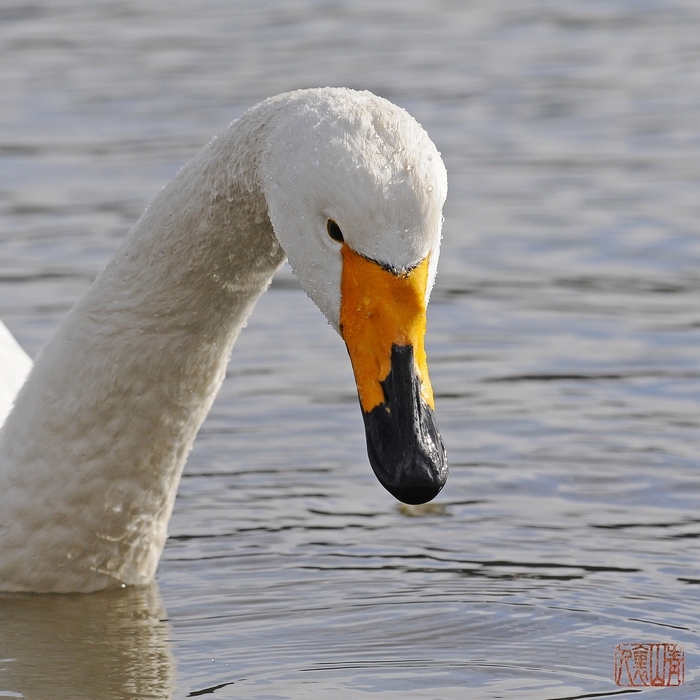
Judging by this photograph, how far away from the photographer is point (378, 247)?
4.89 meters

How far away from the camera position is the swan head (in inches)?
191

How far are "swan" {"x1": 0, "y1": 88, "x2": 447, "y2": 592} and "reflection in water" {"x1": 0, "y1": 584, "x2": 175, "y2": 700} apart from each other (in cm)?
8

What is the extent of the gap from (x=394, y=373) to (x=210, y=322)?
122 centimetres

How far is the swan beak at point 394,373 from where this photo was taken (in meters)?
4.91

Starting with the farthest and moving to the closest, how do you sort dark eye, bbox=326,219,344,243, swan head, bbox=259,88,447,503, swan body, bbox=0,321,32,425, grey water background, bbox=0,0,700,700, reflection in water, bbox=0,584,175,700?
swan body, bbox=0,321,32,425 → grey water background, bbox=0,0,700,700 → reflection in water, bbox=0,584,175,700 → dark eye, bbox=326,219,344,243 → swan head, bbox=259,88,447,503

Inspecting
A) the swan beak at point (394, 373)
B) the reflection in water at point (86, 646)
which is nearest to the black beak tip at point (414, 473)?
the swan beak at point (394, 373)

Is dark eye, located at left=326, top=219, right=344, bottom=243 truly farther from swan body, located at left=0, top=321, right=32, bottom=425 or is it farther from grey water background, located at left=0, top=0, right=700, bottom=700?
swan body, located at left=0, top=321, right=32, bottom=425

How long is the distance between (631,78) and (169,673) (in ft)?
30.3

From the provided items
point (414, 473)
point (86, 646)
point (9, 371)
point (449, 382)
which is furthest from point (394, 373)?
point (449, 382)

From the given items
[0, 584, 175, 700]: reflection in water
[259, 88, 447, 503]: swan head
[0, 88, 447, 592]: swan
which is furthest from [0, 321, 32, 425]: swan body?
[259, 88, 447, 503]: swan head

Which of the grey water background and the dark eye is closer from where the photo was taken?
the dark eye

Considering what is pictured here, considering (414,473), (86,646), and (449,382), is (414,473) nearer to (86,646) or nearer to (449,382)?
(86,646)

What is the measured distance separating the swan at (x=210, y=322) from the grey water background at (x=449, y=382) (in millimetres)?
345

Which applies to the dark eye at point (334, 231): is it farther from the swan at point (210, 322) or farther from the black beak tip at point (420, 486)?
the black beak tip at point (420, 486)
